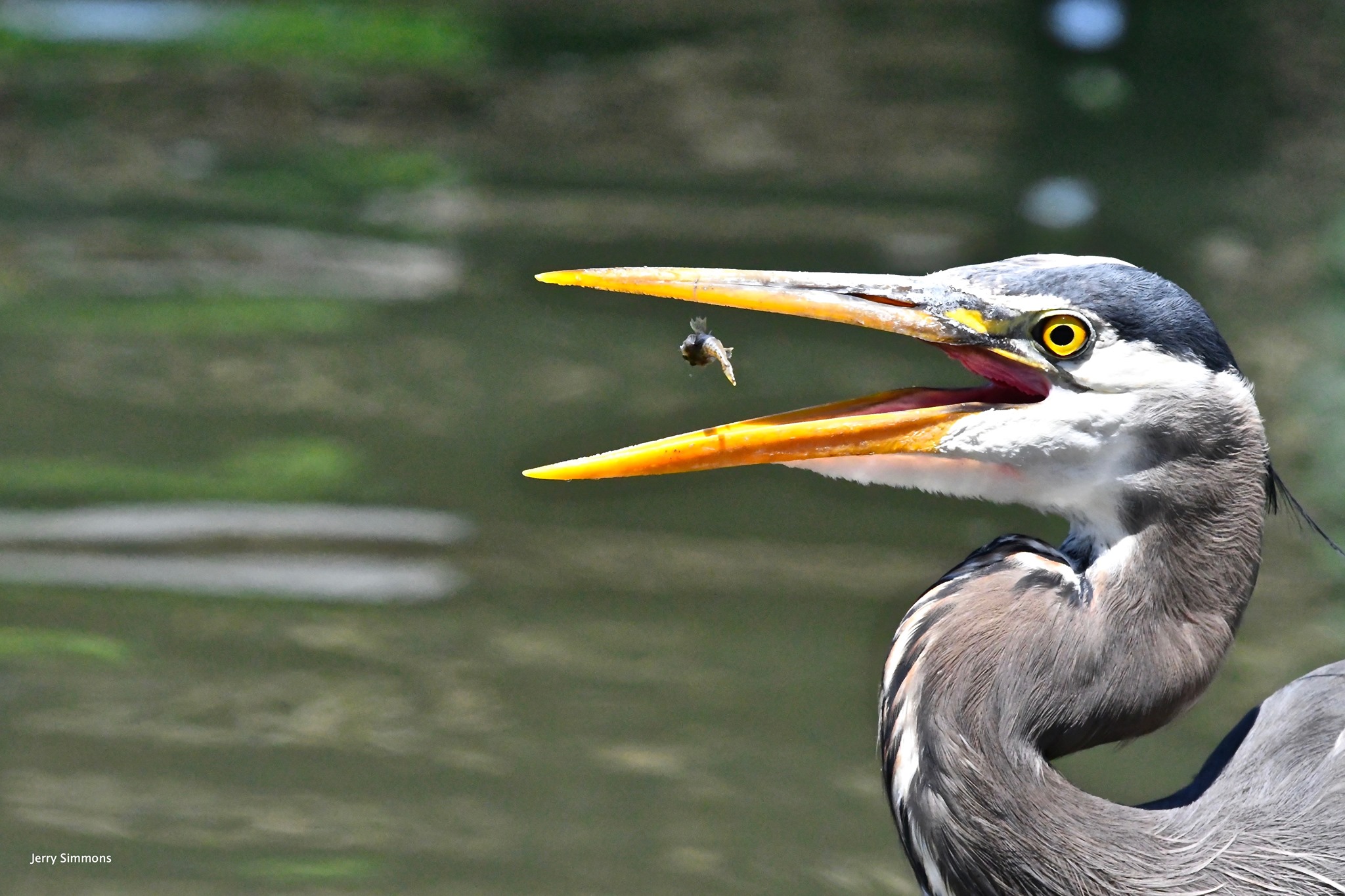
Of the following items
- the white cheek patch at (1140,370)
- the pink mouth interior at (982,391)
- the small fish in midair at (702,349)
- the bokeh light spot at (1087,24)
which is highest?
the bokeh light spot at (1087,24)

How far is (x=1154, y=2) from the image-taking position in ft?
24.6

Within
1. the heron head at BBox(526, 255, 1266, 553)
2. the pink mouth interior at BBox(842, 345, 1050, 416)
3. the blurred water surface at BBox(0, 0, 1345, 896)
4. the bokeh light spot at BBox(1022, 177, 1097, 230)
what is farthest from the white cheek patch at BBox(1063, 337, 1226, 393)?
the bokeh light spot at BBox(1022, 177, 1097, 230)

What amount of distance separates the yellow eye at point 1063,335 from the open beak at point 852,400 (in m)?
0.04

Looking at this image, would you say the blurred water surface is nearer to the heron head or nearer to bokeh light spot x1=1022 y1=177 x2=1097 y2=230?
bokeh light spot x1=1022 y1=177 x2=1097 y2=230

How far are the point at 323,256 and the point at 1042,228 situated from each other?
2.81m

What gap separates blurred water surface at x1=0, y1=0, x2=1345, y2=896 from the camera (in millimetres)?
3469

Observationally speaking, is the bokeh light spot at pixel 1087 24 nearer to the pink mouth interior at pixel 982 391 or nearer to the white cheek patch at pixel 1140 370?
the pink mouth interior at pixel 982 391

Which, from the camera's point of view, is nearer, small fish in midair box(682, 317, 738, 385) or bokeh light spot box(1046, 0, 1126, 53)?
small fish in midair box(682, 317, 738, 385)

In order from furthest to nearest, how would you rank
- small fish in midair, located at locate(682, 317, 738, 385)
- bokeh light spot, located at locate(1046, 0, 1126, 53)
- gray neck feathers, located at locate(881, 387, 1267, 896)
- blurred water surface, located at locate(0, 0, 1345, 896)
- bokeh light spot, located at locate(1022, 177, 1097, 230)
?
bokeh light spot, located at locate(1046, 0, 1126, 53), bokeh light spot, located at locate(1022, 177, 1097, 230), blurred water surface, located at locate(0, 0, 1345, 896), small fish in midair, located at locate(682, 317, 738, 385), gray neck feathers, located at locate(881, 387, 1267, 896)

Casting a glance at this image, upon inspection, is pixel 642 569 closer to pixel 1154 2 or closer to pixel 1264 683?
pixel 1264 683

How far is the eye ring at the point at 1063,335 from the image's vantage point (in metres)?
2.21

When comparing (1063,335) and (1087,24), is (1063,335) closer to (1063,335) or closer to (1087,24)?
(1063,335)

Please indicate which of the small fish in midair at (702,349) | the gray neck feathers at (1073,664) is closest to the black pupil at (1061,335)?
the gray neck feathers at (1073,664)

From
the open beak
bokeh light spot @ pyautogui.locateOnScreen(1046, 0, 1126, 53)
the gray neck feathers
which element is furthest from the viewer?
bokeh light spot @ pyautogui.locateOnScreen(1046, 0, 1126, 53)
